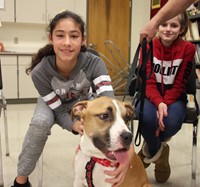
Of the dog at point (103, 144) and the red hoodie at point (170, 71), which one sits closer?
the dog at point (103, 144)

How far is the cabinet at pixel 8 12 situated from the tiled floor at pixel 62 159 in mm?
2465

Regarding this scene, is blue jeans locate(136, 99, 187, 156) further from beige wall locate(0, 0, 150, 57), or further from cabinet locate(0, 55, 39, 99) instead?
beige wall locate(0, 0, 150, 57)

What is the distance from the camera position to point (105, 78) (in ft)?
5.94

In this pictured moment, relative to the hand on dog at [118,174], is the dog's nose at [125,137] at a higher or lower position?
higher

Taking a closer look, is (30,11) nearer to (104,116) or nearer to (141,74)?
(141,74)

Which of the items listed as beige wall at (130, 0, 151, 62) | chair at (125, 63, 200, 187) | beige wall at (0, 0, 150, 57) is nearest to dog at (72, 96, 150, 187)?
chair at (125, 63, 200, 187)

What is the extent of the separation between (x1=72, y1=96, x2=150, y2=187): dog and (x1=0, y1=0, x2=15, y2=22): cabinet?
4345 millimetres

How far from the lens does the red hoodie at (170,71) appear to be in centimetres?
193

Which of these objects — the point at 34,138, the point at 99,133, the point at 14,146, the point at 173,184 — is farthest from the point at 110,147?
the point at 14,146

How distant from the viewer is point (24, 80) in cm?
527

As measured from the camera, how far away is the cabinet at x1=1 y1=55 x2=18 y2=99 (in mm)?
5114

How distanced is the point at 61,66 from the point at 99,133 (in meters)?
0.67

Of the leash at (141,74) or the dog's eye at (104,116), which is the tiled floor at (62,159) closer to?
the leash at (141,74)

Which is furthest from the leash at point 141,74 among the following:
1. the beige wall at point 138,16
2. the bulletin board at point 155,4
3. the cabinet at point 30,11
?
the beige wall at point 138,16
